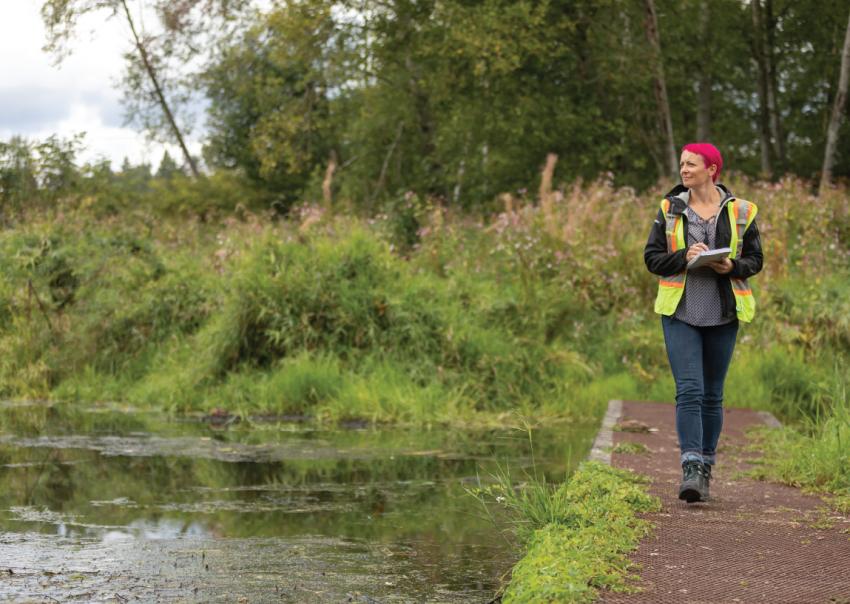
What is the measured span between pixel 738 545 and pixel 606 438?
3528 mm

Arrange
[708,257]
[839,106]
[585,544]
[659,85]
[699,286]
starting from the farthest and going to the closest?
[659,85] → [839,106] → [699,286] → [708,257] → [585,544]

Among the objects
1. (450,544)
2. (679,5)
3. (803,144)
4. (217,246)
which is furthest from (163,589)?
(803,144)

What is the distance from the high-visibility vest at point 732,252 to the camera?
614cm

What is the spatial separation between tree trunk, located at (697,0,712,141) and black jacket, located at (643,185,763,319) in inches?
995

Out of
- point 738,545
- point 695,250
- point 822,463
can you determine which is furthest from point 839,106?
point 738,545

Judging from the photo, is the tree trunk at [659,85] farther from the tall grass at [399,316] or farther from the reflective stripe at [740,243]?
the reflective stripe at [740,243]

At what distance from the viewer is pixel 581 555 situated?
4.47m

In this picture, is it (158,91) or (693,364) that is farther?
(158,91)

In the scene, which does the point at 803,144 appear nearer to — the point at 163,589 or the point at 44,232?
the point at 44,232

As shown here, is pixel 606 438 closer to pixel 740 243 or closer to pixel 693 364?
pixel 693 364

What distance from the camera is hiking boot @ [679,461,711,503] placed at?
6023 millimetres

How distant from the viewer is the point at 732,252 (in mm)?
6105

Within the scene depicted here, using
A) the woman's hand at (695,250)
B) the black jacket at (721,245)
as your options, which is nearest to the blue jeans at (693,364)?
the black jacket at (721,245)

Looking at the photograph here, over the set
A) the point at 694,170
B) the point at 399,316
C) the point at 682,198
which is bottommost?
the point at 399,316
